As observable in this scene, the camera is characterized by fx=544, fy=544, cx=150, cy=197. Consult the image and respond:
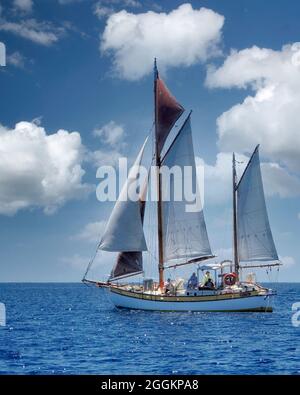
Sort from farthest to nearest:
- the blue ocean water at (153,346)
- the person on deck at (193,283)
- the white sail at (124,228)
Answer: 1. the white sail at (124,228)
2. the person on deck at (193,283)
3. the blue ocean water at (153,346)

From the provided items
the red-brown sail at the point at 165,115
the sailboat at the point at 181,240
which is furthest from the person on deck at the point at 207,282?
the red-brown sail at the point at 165,115

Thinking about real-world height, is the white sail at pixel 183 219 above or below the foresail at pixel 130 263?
above

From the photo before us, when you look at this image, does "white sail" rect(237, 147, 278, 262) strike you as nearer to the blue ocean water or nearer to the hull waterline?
the hull waterline

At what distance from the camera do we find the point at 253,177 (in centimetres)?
5600

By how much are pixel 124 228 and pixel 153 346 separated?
72.7 ft

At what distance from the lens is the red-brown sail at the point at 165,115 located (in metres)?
56.9

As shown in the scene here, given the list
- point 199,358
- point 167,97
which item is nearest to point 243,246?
point 167,97

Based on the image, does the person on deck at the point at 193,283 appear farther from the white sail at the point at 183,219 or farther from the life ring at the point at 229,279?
the life ring at the point at 229,279

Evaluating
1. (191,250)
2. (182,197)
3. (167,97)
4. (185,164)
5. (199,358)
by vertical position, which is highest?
(167,97)

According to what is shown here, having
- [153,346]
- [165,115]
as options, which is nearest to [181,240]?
[165,115]

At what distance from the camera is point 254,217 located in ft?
184

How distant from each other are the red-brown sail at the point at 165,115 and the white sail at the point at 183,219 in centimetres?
220
